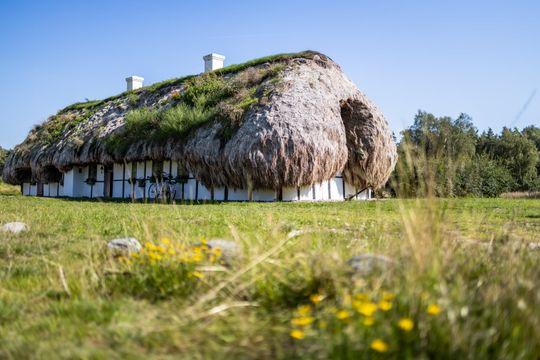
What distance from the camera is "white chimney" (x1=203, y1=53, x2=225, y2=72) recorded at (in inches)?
854

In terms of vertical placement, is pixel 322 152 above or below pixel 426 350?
above

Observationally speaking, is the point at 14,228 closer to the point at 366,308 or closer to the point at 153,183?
the point at 366,308

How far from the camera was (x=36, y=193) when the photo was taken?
2717 centimetres

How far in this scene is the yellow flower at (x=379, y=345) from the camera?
1.78 meters

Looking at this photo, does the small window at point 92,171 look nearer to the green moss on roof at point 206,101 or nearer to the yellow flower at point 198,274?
the green moss on roof at point 206,101

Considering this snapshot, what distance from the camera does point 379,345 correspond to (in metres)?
1.79

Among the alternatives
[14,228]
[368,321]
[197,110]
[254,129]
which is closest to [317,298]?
[368,321]

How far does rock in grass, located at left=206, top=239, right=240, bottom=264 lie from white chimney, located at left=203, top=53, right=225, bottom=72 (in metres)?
19.1

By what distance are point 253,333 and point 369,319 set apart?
0.64 metres

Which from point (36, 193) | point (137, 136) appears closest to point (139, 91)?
point (137, 136)

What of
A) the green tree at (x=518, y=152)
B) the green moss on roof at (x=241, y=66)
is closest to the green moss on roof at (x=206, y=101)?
the green moss on roof at (x=241, y=66)

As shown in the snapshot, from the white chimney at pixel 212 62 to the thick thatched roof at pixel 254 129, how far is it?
149 cm

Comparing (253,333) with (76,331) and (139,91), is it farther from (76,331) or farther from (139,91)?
(139,91)

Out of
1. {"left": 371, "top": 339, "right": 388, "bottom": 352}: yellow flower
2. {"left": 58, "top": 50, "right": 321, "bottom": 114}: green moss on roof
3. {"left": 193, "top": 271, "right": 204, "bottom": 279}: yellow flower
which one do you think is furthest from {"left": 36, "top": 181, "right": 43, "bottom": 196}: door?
{"left": 371, "top": 339, "right": 388, "bottom": 352}: yellow flower
